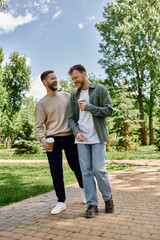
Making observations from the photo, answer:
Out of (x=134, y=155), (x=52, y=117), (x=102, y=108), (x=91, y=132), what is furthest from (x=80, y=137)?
(x=134, y=155)

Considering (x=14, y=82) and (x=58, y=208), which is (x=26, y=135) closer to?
(x=58, y=208)

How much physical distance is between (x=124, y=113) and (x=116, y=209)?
1345cm

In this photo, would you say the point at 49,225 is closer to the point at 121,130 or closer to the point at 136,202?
the point at 136,202

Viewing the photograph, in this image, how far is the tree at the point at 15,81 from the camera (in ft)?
121

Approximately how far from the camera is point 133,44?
25.7 meters

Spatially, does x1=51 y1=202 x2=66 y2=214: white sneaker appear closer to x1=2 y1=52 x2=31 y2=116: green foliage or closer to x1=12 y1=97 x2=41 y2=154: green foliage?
x1=12 y1=97 x2=41 y2=154: green foliage

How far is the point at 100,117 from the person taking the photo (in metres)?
3.58

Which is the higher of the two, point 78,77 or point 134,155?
point 78,77

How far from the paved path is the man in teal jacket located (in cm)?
29

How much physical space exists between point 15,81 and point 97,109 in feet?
116

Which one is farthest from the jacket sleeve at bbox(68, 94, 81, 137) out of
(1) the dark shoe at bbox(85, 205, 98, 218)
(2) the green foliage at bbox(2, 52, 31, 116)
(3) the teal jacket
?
(2) the green foliage at bbox(2, 52, 31, 116)

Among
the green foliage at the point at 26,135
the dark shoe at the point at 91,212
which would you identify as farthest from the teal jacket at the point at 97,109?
the green foliage at the point at 26,135

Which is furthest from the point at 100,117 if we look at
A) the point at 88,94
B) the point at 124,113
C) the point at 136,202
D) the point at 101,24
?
the point at 101,24

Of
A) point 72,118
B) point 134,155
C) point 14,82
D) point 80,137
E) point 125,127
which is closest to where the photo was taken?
point 80,137
